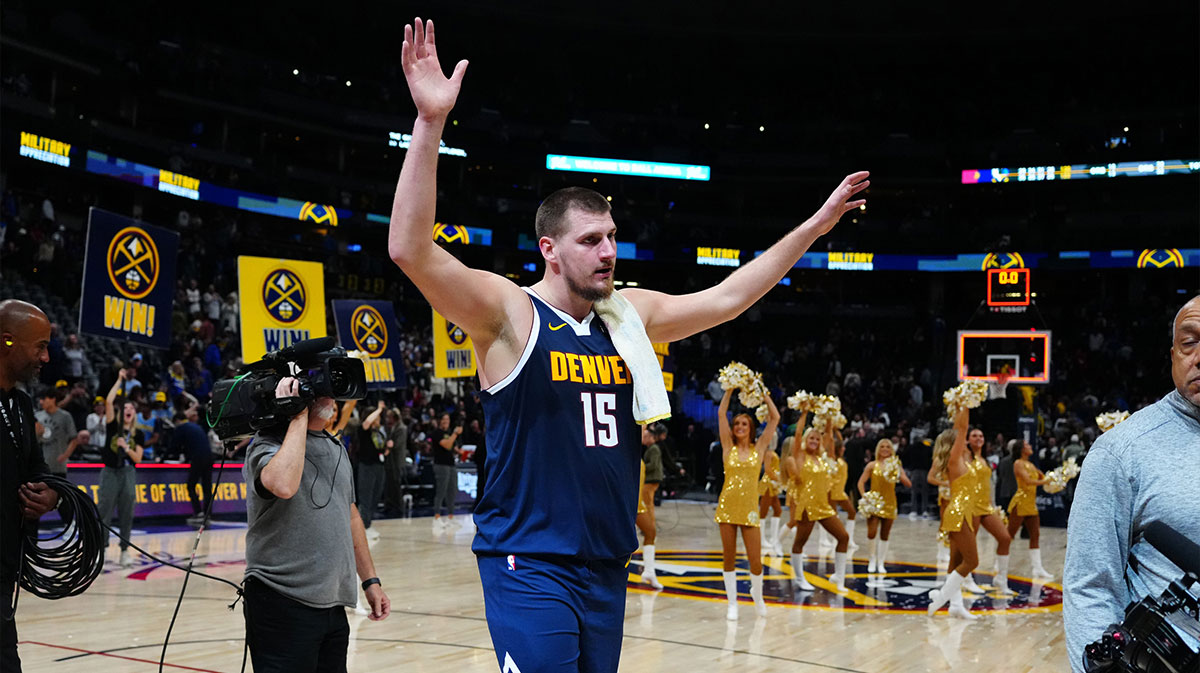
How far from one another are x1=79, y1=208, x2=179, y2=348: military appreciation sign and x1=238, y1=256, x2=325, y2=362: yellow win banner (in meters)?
0.75

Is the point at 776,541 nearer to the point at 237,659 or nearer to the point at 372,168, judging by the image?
the point at 237,659

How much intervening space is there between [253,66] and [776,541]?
80.3ft

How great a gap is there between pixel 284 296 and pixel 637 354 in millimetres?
8424

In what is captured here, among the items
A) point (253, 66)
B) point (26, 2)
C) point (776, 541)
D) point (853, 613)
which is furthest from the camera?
point (253, 66)

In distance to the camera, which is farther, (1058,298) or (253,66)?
(1058,298)

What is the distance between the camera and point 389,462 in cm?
1850

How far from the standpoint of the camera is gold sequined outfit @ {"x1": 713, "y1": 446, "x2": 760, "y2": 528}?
9891 mm

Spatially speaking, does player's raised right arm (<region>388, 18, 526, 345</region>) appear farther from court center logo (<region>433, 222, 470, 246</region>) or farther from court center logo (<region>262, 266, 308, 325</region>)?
court center logo (<region>433, 222, 470, 246</region>)

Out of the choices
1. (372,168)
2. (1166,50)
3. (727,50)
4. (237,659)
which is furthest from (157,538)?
(1166,50)

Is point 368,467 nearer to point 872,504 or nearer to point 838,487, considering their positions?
point 838,487

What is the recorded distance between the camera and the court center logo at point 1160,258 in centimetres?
3303

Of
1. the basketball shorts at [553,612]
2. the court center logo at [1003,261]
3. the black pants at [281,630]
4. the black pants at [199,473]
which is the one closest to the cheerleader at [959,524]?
the black pants at [281,630]

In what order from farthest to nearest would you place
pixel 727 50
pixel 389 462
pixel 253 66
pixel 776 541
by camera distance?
pixel 727 50 < pixel 253 66 < pixel 389 462 < pixel 776 541

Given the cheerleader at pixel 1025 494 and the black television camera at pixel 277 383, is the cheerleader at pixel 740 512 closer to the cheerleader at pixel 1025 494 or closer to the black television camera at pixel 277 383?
the cheerleader at pixel 1025 494
